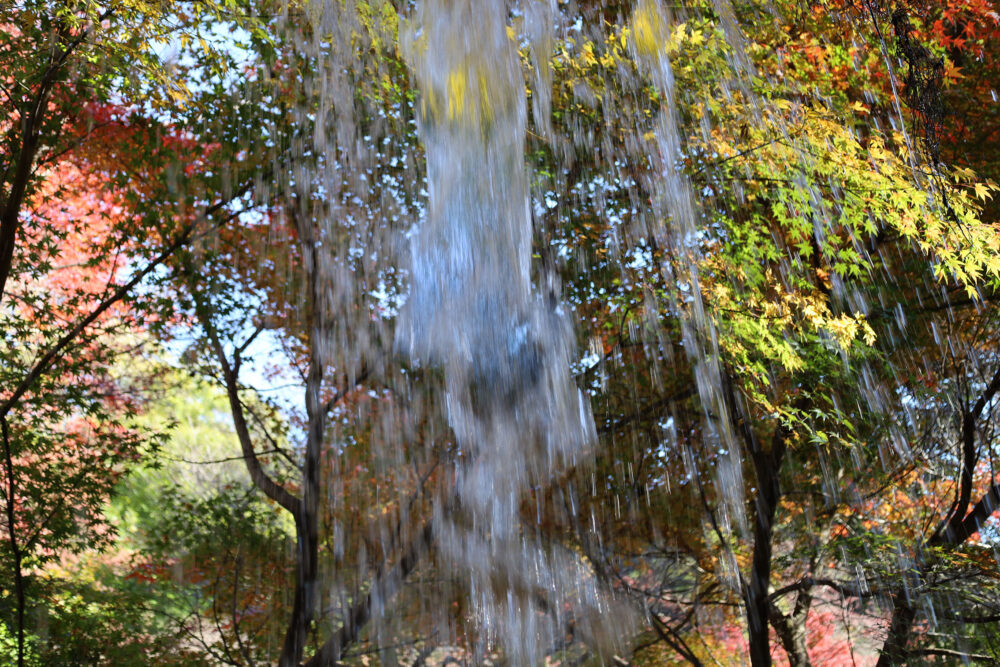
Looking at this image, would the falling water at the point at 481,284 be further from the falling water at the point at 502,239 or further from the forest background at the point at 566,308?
the forest background at the point at 566,308

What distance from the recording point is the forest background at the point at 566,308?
5.62m

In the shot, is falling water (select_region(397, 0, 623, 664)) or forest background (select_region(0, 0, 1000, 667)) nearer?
forest background (select_region(0, 0, 1000, 667))

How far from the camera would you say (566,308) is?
7.15 metres

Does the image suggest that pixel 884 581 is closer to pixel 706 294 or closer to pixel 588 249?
pixel 706 294

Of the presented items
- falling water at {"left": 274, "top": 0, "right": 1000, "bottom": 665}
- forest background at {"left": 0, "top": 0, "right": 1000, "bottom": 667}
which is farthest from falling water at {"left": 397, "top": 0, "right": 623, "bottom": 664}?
forest background at {"left": 0, "top": 0, "right": 1000, "bottom": 667}

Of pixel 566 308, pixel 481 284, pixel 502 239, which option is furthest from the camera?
pixel 566 308

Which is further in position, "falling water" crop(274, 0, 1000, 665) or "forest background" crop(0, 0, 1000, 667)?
"falling water" crop(274, 0, 1000, 665)

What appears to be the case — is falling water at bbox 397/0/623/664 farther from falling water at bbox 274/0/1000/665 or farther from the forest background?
the forest background

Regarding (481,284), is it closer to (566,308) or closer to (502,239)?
(502,239)

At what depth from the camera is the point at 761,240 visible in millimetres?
6145

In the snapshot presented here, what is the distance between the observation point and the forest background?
5.62 metres

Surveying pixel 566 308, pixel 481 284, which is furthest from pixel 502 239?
pixel 566 308

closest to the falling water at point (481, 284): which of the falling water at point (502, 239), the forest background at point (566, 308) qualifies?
the falling water at point (502, 239)

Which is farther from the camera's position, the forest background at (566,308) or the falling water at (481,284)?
the falling water at (481,284)
